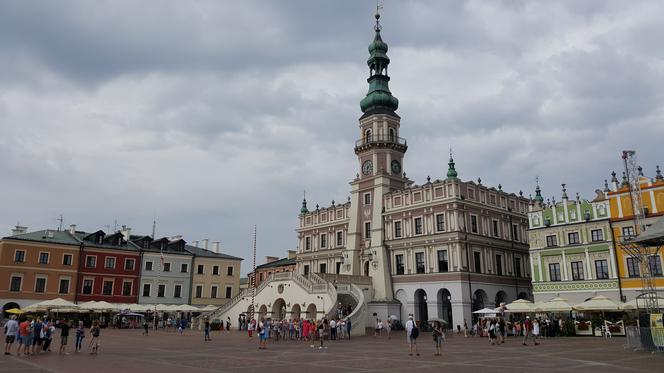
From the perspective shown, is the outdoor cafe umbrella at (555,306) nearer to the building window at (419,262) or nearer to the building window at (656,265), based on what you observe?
the building window at (656,265)

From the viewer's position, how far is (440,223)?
5056 cm

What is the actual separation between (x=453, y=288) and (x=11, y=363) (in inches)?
1452

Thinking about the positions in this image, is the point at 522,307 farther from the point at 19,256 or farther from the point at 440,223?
the point at 19,256

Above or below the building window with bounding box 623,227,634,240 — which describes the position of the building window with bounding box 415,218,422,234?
above

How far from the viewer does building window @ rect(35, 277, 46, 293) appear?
56781 mm

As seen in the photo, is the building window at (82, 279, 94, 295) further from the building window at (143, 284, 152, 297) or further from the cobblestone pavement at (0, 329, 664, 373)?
the cobblestone pavement at (0, 329, 664, 373)

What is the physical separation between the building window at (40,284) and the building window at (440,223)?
43.2 m

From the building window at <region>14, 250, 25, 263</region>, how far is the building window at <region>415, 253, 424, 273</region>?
42.2 meters

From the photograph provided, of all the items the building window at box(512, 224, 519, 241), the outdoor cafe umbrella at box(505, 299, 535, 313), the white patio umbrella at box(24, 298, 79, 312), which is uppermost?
the building window at box(512, 224, 519, 241)

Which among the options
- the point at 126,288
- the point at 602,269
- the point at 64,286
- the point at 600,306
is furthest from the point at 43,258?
the point at 602,269

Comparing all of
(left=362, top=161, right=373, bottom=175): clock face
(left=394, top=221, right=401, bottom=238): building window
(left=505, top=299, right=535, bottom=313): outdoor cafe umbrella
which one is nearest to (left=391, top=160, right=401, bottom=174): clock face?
(left=362, top=161, right=373, bottom=175): clock face

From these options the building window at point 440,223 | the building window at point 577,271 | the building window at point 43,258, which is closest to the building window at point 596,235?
the building window at point 577,271

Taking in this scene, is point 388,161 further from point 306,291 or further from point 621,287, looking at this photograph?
point 621,287

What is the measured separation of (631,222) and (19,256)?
2358 inches
